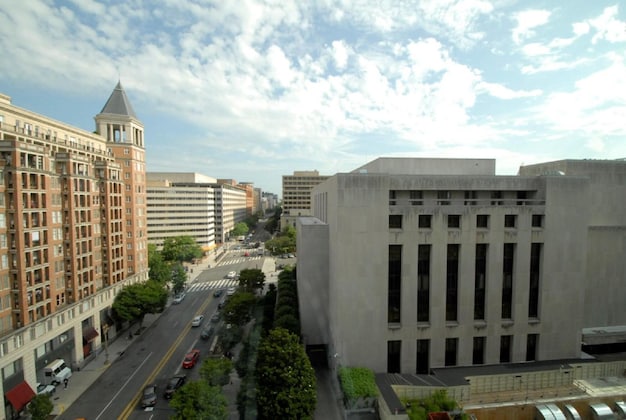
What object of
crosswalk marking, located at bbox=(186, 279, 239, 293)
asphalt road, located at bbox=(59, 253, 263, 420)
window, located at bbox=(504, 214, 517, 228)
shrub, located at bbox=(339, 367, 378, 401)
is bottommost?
crosswalk marking, located at bbox=(186, 279, 239, 293)

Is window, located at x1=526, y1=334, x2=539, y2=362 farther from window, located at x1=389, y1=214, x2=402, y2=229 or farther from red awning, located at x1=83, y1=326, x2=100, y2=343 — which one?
red awning, located at x1=83, y1=326, x2=100, y2=343

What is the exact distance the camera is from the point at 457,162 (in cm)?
1847

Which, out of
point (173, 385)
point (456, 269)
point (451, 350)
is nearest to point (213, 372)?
point (173, 385)

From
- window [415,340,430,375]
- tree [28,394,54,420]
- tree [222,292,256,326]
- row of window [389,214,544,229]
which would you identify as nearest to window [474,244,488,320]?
row of window [389,214,544,229]

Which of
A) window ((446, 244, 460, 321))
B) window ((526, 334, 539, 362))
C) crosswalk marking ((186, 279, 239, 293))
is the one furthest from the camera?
crosswalk marking ((186, 279, 239, 293))

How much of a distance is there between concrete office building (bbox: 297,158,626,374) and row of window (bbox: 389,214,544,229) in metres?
0.05

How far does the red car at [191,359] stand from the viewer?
59.2 ft

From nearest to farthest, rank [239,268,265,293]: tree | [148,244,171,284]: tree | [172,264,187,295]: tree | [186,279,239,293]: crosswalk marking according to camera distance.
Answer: [239,268,265,293]: tree < [148,244,171,284]: tree < [172,264,187,295]: tree < [186,279,239,293]: crosswalk marking

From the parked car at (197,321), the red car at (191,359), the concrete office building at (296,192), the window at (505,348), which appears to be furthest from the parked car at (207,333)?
the concrete office building at (296,192)

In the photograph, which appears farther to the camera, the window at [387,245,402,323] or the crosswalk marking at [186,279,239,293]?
the crosswalk marking at [186,279,239,293]

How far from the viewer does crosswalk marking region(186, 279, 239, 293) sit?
35.5 metres

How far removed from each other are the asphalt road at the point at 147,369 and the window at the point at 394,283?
11291 millimetres

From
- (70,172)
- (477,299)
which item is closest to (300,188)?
(70,172)

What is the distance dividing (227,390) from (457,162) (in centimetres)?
1762
